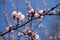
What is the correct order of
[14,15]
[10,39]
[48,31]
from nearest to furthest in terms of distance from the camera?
[14,15], [10,39], [48,31]

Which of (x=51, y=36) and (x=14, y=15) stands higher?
(x=14, y=15)

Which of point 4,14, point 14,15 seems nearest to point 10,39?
point 4,14

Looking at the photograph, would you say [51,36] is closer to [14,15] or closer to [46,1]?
[46,1]

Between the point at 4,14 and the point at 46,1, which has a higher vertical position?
the point at 46,1

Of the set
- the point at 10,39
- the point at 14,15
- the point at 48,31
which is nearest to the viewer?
the point at 14,15

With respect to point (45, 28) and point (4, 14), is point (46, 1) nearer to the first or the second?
point (45, 28)

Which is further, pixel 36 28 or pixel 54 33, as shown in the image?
pixel 54 33

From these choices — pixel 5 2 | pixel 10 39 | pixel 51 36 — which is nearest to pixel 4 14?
pixel 5 2

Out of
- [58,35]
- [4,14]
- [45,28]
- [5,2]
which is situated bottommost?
[58,35]

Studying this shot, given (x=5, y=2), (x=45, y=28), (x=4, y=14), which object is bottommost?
(x=45, y=28)
